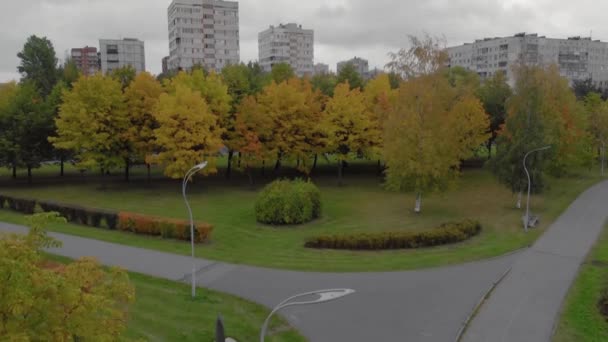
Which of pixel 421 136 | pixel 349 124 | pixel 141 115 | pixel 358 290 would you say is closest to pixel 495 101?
pixel 349 124

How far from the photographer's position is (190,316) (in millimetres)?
16781

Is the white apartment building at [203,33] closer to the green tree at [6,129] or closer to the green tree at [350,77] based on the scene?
the green tree at [350,77]

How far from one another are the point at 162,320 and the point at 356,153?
1304 inches

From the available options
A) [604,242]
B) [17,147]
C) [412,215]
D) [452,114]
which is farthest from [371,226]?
[17,147]

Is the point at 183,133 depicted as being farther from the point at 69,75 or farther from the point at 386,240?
the point at 69,75

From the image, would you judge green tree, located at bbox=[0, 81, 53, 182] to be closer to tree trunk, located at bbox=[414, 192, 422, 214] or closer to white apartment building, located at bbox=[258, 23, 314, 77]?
tree trunk, located at bbox=[414, 192, 422, 214]

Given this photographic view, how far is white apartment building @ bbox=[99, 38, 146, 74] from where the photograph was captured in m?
109

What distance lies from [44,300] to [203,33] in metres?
91.2

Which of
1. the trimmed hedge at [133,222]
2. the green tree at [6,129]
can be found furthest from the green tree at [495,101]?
the green tree at [6,129]

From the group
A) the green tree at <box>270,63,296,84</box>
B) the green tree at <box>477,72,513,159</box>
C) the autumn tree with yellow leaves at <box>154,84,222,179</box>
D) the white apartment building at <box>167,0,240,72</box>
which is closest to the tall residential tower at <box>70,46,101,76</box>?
the white apartment building at <box>167,0,240,72</box>

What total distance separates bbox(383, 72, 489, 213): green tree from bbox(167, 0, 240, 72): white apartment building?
210 feet

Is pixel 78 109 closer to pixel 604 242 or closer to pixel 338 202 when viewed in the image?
pixel 338 202

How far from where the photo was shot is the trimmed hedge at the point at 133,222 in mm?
26578

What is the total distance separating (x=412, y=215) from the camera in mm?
33719
